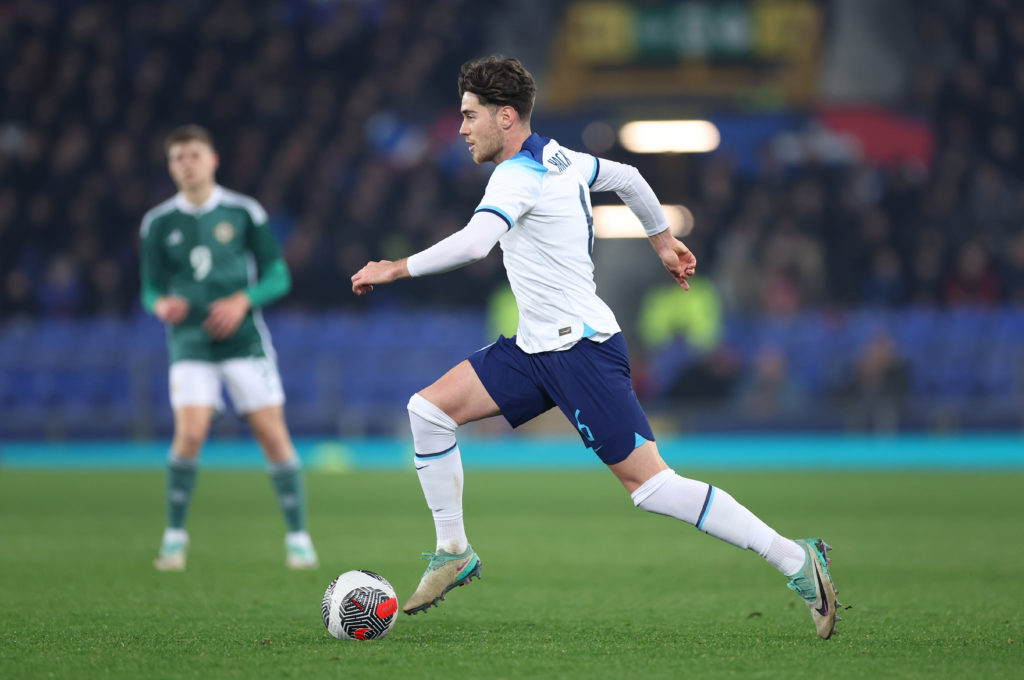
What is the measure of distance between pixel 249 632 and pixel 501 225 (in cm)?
189

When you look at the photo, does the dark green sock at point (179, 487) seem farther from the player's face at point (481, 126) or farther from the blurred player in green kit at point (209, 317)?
the player's face at point (481, 126)

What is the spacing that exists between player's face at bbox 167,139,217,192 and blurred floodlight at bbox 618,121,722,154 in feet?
49.5

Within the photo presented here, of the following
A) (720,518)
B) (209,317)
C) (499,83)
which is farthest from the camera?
(209,317)

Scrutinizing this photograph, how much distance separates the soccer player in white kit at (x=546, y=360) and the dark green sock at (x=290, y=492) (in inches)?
87.7

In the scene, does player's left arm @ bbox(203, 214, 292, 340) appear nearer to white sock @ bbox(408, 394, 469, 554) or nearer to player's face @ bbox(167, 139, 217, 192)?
player's face @ bbox(167, 139, 217, 192)

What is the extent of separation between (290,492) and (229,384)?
0.71m

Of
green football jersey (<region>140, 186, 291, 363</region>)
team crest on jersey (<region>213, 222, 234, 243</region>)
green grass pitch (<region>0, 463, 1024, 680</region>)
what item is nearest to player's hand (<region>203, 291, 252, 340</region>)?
green football jersey (<region>140, 186, 291, 363</region>)

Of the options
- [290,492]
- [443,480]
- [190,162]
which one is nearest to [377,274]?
[443,480]

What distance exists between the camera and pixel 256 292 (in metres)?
7.36

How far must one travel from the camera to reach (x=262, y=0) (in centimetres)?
2483

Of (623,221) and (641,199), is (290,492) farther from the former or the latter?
(623,221)

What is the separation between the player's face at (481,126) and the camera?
4977mm

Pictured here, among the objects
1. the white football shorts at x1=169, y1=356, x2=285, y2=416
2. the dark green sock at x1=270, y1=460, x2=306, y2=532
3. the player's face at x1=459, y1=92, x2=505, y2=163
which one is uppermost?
the player's face at x1=459, y1=92, x2=505, y2=163

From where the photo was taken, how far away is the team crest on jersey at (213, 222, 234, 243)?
746 cm
